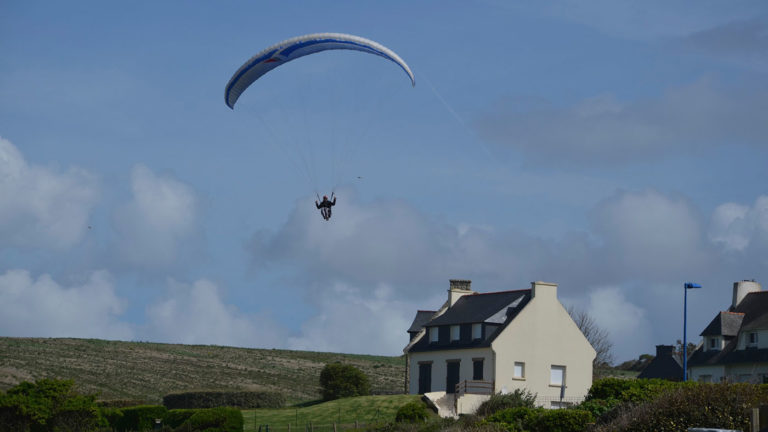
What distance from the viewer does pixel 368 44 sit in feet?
127

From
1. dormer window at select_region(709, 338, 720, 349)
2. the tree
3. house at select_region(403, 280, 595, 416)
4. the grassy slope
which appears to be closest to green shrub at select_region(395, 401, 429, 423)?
house at select_region(403, 280, 595, 416)

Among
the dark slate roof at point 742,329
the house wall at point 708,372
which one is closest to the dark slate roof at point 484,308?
the house wall at point 708,372

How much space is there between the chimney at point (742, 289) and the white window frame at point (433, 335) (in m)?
17.9

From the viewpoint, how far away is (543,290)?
53188mm

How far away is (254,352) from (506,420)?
243ft

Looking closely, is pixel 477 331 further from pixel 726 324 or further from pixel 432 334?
pixel 726 324

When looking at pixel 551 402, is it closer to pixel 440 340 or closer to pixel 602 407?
pixel 440 340

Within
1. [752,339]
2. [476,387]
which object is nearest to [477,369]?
[476,387]

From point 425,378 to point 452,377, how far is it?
2.60m

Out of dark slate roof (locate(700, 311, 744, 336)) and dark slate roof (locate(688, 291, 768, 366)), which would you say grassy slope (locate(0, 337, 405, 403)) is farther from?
dark slate roof (locate(700, 311, 744, 336))

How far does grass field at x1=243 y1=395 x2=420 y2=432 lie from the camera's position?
1783 inches

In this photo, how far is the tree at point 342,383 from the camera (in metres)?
61.9

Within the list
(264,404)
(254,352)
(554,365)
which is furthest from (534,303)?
(254,352)

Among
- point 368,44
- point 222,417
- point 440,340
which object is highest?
point 368,44
